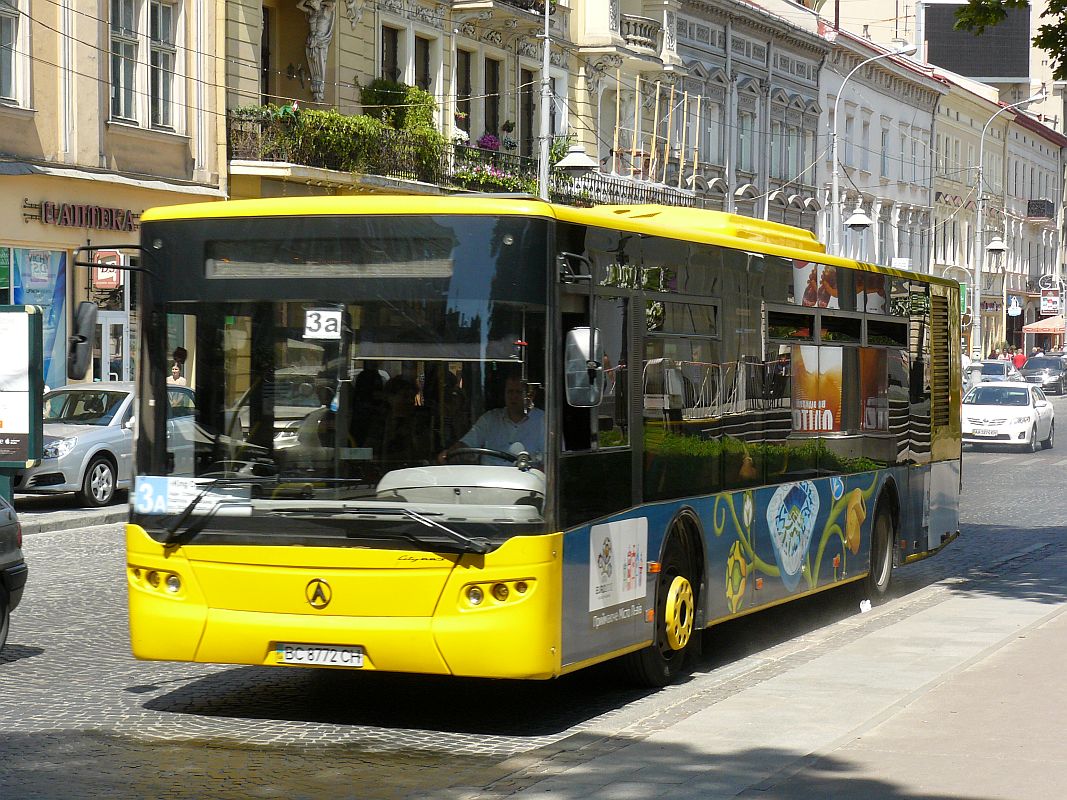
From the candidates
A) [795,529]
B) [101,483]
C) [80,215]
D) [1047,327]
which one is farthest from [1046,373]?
[795,529]

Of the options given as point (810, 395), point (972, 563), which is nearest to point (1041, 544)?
point (972, 563)

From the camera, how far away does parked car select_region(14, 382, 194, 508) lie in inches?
814

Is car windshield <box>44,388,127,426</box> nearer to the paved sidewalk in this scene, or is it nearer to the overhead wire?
the overhead wire

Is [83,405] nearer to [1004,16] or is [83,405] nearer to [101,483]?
[101,483]

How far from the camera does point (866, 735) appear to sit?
8.17m

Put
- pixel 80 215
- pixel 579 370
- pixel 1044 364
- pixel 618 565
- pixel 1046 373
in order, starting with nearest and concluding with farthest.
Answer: pixel 579 370
pixel 618 565
pixel 80 215
pixel 1046 373
pixel 1044 364

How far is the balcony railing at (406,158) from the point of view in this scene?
A: 31453mm

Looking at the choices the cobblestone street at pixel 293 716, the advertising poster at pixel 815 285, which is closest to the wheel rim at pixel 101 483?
the cobblestone street at pixel 293 716

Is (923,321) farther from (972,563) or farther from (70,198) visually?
(70,198)

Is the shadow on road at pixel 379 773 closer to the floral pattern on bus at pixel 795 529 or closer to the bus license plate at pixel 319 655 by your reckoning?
→ the bus license plate at pixel 319 655

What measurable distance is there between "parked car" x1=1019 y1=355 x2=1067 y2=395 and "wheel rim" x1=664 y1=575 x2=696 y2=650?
205ft

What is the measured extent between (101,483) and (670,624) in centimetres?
1274

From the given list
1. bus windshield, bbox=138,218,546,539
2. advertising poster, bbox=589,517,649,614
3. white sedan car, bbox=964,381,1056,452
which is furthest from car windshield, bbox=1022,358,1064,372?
bus windshield, bbox=138,218,546,539

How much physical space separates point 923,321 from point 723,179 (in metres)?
37.8
